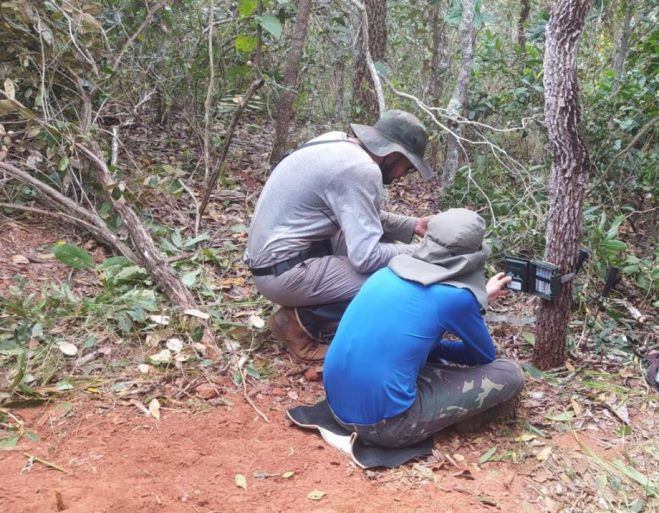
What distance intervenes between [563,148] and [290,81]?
3.31 metres

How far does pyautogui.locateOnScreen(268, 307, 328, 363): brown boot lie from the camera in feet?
11.9

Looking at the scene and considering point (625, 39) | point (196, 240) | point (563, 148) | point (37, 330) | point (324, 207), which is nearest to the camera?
point (563, 148)

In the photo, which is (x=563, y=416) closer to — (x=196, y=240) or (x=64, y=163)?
(x=196, y=240)

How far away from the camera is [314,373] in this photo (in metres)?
3.52

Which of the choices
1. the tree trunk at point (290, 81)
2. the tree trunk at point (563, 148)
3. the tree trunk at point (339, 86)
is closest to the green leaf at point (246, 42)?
the tree trunk at point (290, 81)

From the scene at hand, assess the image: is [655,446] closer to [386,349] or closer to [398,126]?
[386,349]

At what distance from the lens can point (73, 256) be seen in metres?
4.11

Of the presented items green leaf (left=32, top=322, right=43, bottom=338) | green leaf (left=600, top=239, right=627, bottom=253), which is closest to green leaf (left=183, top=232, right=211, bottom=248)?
green leaf (left=32, top=322, right=43, bottom=338)

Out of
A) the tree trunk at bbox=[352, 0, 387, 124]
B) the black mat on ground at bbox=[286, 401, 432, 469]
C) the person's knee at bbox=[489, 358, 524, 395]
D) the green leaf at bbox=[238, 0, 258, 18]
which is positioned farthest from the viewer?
the tree trunk at bbox=[352, 0, 387, 124]

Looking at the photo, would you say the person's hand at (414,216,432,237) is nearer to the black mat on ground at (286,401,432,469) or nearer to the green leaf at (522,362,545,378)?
the green leaf at (522,362,545,378)

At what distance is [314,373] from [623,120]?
11.1ft

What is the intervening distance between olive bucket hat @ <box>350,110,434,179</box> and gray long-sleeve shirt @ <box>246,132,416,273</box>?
0.29ft

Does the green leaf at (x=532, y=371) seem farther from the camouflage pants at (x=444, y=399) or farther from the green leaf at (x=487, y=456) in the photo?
the green leaf at (x=487, y=456)

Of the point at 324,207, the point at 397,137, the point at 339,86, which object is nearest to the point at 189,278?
the point at 324,207
